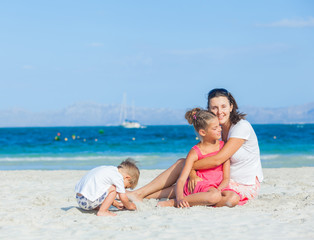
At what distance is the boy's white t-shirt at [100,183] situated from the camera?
480cm

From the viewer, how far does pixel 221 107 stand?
16.9 feet

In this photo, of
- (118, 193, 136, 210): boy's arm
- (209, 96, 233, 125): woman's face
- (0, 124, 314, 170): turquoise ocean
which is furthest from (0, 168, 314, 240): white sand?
(0, 124, 314, 170): turquoise ocean

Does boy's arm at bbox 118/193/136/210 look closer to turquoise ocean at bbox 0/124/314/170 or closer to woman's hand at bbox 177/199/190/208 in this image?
woman's hand at bbox 177/199/190/208

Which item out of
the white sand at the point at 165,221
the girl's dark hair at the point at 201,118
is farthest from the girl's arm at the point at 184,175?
the girl's dark hair at the point at 201,118

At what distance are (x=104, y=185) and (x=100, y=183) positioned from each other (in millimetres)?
53

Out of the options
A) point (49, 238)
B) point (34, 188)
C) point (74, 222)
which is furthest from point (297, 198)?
point (34, 188)

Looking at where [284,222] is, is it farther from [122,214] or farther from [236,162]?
[122,214]

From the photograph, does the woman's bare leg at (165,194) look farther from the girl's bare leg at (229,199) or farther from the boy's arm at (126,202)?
the girl's bare leg at (229,199)

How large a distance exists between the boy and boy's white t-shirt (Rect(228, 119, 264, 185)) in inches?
51.2

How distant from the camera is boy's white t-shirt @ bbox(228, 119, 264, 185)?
5.19 metres

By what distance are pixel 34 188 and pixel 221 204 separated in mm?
4206

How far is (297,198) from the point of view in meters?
6.12

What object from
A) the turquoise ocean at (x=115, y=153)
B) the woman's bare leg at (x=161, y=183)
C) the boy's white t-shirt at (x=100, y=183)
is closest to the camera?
the boy's white t-shirt at (x=100, y=183)

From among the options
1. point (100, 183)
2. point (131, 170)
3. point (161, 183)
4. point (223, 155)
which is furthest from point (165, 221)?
point (161, 183)
